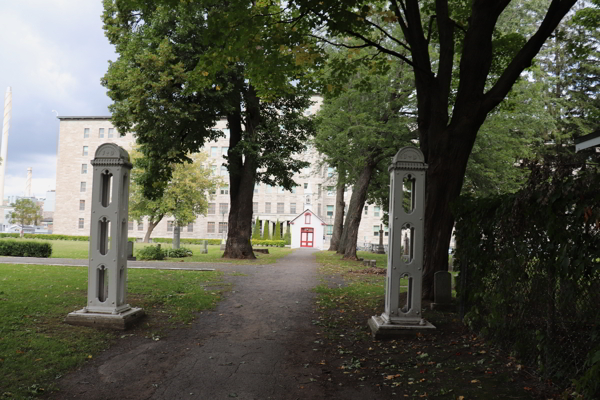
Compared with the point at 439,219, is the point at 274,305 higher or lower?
lower

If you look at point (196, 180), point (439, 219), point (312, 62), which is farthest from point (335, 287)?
point (196, 180)

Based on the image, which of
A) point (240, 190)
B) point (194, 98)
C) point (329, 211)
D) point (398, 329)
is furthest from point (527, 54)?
point (329, 211)

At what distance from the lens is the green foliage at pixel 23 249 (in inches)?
836

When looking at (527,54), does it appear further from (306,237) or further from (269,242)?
(269,242)

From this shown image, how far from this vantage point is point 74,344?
6.14m

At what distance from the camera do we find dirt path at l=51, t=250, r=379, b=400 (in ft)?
15.6

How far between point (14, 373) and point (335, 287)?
9296mm

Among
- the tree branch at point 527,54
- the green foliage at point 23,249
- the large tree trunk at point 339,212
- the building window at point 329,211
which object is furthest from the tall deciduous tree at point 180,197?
the tree branch at point 527,54

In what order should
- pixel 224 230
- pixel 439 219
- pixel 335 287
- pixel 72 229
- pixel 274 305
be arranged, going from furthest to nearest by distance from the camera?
pixel 72 229 → pixel 224 230 → pixel 335 287 → pixel 274 305 → pixel 439 219

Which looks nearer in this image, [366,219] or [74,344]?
[74,344]

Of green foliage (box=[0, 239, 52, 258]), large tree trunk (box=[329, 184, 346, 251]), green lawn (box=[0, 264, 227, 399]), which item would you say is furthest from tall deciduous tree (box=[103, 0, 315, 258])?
large tree trunk (box=[329, 184, 346, 251])

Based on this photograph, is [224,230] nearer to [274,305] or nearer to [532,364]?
[274,305]

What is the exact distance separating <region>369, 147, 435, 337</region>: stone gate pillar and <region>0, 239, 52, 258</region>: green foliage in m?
20.2

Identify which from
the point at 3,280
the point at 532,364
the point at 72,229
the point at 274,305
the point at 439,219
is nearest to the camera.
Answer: the point at 532,364
